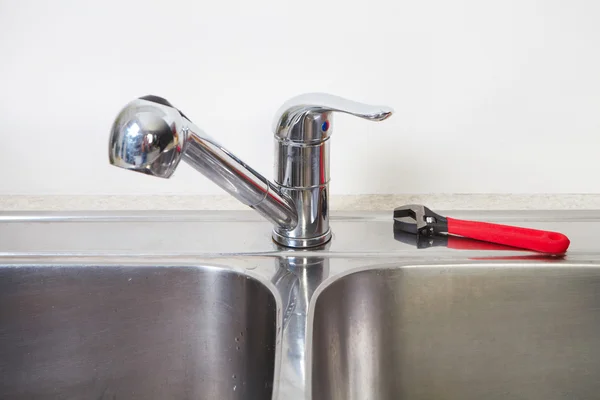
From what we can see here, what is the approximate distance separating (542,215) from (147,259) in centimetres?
54

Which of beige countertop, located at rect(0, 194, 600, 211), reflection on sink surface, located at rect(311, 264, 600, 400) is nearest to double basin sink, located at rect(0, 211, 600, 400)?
reflection on sink surface, located at rect(311, 264, 600, 400)

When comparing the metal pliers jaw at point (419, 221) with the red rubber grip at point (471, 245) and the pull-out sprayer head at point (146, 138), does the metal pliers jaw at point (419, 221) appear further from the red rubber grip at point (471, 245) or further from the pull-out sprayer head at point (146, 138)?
the pull-out sprayer head at point (146, 138)

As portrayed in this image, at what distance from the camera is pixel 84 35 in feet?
2.92

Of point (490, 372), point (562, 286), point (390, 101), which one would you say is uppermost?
point (390, 101)

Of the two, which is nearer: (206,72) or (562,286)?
(562,286)

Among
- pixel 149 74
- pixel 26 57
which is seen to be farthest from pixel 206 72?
pixel 26 57

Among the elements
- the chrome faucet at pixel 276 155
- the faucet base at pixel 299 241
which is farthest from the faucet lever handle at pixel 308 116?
the faucet base at pixel 299 241

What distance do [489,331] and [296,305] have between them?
25 cm

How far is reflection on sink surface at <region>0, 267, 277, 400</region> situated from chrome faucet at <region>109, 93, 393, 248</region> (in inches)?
5.0

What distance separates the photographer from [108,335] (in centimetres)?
78

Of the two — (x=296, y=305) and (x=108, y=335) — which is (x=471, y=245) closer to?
(x=296, y=305)

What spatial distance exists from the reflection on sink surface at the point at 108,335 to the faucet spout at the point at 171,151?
13 cm

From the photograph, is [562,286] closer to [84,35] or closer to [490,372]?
[490,372]

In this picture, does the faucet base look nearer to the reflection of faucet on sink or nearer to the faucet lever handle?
the reflection of faucet on sink
